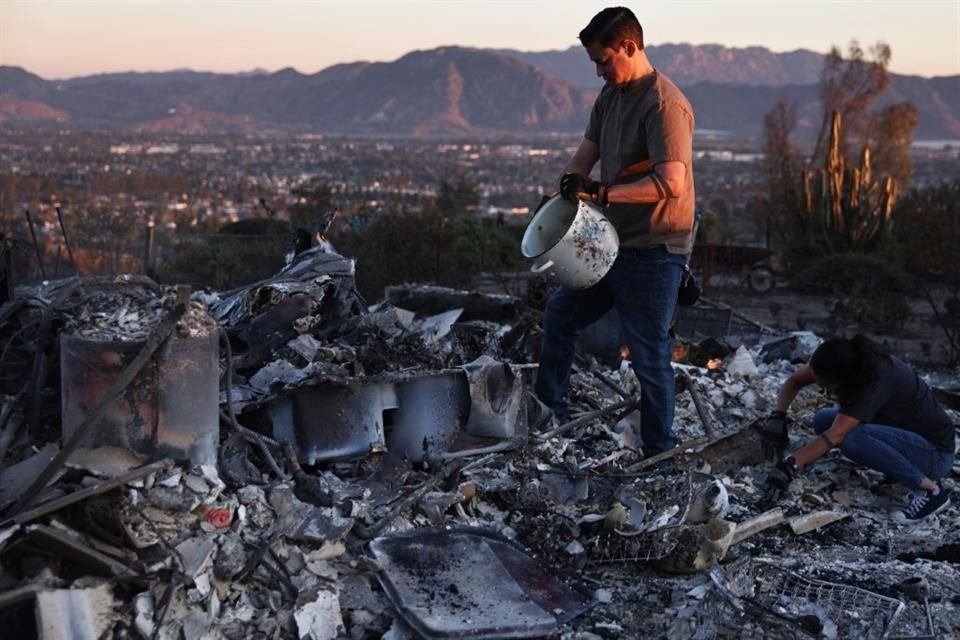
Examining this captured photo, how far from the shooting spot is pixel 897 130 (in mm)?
25609

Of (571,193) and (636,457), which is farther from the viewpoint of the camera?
(636,457)

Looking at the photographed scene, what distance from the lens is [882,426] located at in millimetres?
5051

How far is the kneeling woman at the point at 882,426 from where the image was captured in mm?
4855

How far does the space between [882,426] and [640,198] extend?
63.4 inches

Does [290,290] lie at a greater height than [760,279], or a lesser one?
greater

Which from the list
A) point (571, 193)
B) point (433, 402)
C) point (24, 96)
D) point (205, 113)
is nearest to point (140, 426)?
point (433, 402)

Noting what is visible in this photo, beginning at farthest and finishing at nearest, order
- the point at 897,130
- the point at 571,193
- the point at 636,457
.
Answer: the point at 897,130
the point at 636,457
the point at 571,193

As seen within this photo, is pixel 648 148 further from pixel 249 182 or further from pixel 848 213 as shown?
pixel 249 182

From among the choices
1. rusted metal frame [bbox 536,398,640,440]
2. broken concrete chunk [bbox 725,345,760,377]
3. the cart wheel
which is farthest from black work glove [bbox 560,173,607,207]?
the cart wheel

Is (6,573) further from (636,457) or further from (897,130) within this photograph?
(897,130)

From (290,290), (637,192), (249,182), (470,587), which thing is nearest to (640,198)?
(637,192)

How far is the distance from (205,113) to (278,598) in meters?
134

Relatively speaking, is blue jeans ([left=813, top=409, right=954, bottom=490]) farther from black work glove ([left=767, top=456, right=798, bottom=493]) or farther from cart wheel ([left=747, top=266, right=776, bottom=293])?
cart wheel ([left=747, top=266, right=776, bottom=293])

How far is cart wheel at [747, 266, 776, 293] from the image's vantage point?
49.0 feet
